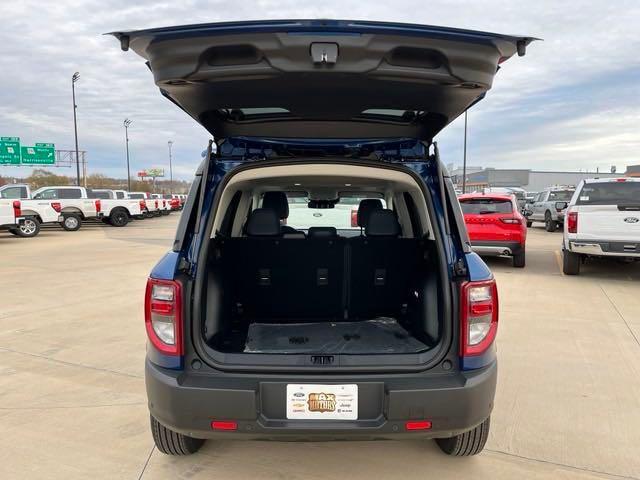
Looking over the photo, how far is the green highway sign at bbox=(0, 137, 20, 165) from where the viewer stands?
119 ft

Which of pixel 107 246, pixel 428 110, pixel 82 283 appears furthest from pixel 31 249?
pixel 428 110

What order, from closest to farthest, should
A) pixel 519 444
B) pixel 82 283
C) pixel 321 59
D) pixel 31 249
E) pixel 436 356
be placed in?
pixel 321 59
pixel 436 356
pixel 519 444
pixel 82 283
pixel 31 249

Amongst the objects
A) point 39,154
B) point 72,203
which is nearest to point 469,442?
point 72,203

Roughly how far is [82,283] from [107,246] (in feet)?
20.0

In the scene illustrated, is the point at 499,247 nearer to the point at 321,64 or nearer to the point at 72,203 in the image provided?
the point at 321,64

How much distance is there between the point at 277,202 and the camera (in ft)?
13.8

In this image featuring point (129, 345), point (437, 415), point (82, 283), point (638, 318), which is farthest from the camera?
point (82, 283)

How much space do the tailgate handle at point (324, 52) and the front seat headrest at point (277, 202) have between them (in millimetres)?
2247

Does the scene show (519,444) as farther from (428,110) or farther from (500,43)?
(500,43)

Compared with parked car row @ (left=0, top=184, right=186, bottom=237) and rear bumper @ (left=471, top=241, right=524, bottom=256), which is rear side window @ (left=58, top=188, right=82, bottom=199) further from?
rear bumper @ (left=471, top=241, right=524, bottom=256)

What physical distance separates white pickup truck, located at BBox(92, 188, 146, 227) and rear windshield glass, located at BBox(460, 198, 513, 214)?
16962 millimetres

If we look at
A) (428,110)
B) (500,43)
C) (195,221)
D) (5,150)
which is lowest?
(195,221)

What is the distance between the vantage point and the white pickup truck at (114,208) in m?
21.1

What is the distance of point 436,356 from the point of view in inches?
88.1
